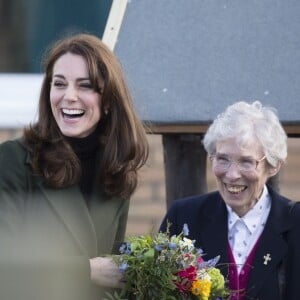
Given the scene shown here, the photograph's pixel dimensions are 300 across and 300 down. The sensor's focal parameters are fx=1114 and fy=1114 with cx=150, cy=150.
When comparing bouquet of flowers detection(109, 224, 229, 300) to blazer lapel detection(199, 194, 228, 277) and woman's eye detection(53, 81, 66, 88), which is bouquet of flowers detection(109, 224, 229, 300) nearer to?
woman's eye detection(53, 81, 66, 88)

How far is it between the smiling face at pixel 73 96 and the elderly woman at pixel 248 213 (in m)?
0.82

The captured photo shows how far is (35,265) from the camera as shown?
7.18 ft

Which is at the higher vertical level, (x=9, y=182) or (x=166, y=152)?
(x=166, y=152)

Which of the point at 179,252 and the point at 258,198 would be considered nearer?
the point at 179,252

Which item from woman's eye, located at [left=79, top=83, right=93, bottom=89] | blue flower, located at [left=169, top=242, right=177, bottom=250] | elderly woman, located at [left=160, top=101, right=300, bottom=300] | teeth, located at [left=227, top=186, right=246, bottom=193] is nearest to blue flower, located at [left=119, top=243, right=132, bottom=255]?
blue flower, located at [left=169, top=242, right=177, bottom=250]

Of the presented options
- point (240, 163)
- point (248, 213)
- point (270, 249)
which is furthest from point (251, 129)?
point (270, 249)

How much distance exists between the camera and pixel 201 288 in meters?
2.72

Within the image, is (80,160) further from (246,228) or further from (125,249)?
(246,228)

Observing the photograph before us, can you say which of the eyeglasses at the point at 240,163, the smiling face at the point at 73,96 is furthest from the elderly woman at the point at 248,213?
the smiling face at the point at 73,96

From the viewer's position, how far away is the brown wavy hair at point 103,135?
2826mm

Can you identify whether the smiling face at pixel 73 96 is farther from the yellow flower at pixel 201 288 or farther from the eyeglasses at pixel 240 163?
the eyeglasses at pixel 240 163

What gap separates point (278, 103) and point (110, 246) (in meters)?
1.20

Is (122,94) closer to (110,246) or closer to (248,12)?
(110,246)

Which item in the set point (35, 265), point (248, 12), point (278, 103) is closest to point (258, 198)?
point (278, 103)
